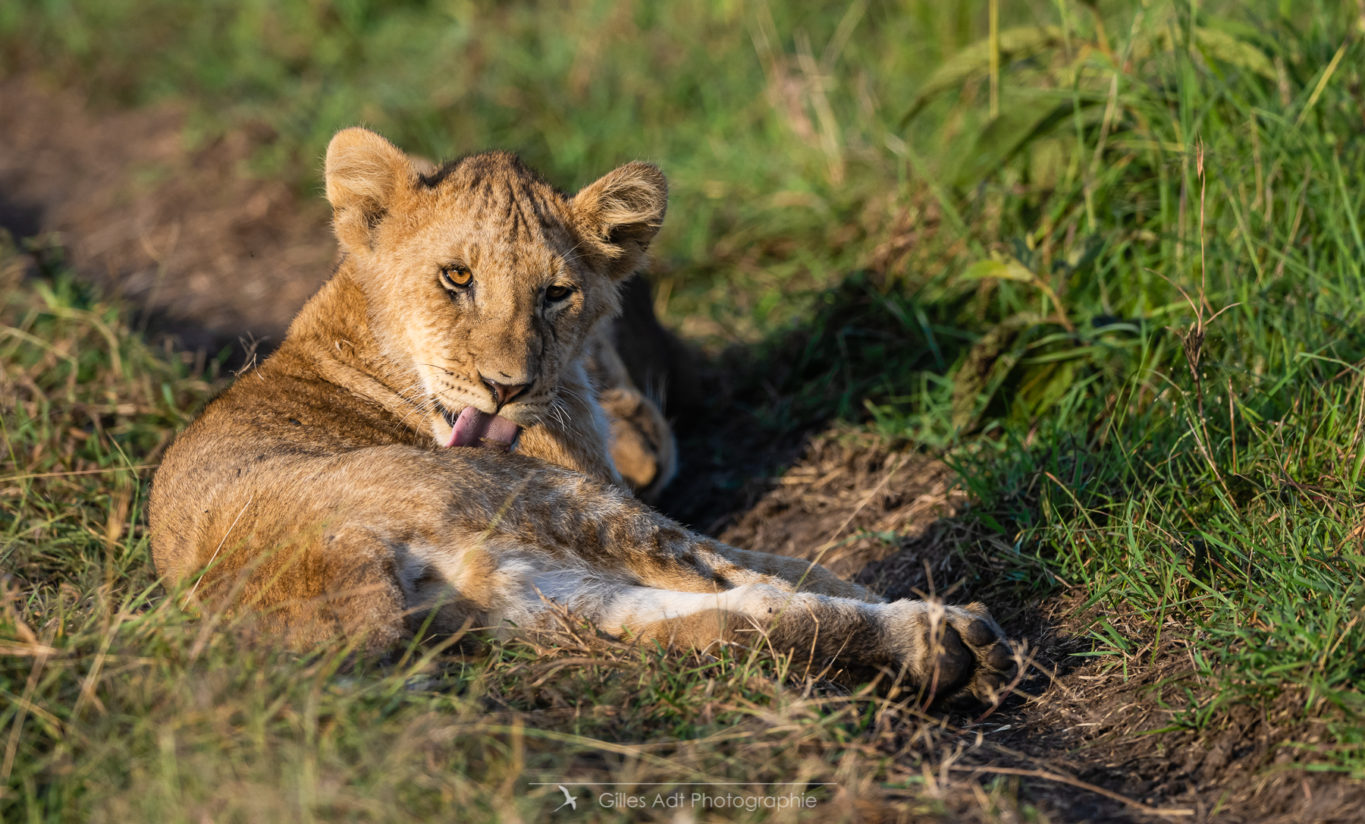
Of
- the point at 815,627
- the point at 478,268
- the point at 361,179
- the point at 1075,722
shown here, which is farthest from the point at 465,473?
the point at 1075,722

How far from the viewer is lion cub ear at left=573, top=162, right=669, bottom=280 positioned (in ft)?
13.5

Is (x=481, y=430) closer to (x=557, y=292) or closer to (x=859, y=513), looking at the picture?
(x=557, y=292)

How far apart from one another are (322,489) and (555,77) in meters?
5.68

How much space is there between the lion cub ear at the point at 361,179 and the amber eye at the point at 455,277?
1.23 ft

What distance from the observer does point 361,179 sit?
3965mm

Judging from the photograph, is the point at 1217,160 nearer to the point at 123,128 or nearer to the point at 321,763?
the point at 321,763

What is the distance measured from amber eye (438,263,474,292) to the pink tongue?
410 mm

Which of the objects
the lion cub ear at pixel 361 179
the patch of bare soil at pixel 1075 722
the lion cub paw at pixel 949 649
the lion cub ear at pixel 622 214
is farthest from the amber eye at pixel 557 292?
the lion cub paw at pixel 949 649

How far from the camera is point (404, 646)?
293 centimetres

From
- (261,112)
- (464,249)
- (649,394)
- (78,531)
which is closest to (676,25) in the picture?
(261,112)

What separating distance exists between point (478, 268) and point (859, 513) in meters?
1.82

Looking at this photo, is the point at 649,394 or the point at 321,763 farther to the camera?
the point at 649,394

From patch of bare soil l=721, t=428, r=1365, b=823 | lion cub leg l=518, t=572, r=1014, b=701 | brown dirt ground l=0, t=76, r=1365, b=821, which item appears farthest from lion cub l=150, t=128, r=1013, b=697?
brown dirt ground l=0, t=76, r=1365, b=821

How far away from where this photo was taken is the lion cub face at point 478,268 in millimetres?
3697
